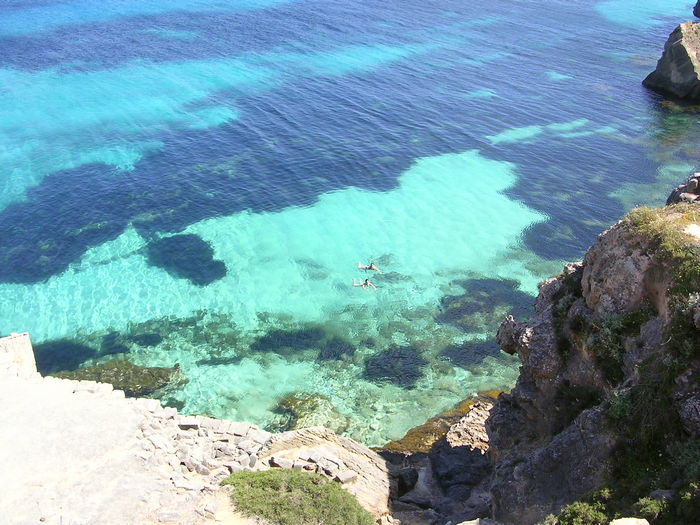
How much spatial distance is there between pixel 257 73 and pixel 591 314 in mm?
60470

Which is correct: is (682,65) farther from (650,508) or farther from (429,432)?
(650,508)

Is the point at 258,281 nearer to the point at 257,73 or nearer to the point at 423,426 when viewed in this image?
the point at 423,426

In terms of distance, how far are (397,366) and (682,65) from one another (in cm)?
5802

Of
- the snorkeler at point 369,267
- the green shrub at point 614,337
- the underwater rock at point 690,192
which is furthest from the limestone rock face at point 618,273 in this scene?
the snorkeler at point 369,267

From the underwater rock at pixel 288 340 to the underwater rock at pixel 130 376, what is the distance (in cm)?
489

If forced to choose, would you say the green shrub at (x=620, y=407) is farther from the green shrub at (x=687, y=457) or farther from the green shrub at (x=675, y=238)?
the green shrub at (x=675, y=238)

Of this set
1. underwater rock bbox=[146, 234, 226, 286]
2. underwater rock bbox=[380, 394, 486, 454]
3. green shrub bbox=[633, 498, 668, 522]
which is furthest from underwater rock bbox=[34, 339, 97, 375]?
green shrub bbox=[633, 498, 668, 522]

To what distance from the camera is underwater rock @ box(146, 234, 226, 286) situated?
41531mm

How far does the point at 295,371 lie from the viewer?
34.2 metres

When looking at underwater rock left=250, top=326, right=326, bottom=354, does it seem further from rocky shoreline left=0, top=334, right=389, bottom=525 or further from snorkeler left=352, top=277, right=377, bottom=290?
rocky shoreline left=0, top=334, right=389, bottom=525

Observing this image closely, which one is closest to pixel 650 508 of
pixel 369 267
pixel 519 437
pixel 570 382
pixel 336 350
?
pixel 570 382

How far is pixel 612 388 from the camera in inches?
775

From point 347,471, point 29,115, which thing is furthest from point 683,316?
point 29,115

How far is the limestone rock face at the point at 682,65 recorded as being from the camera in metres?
70.9
